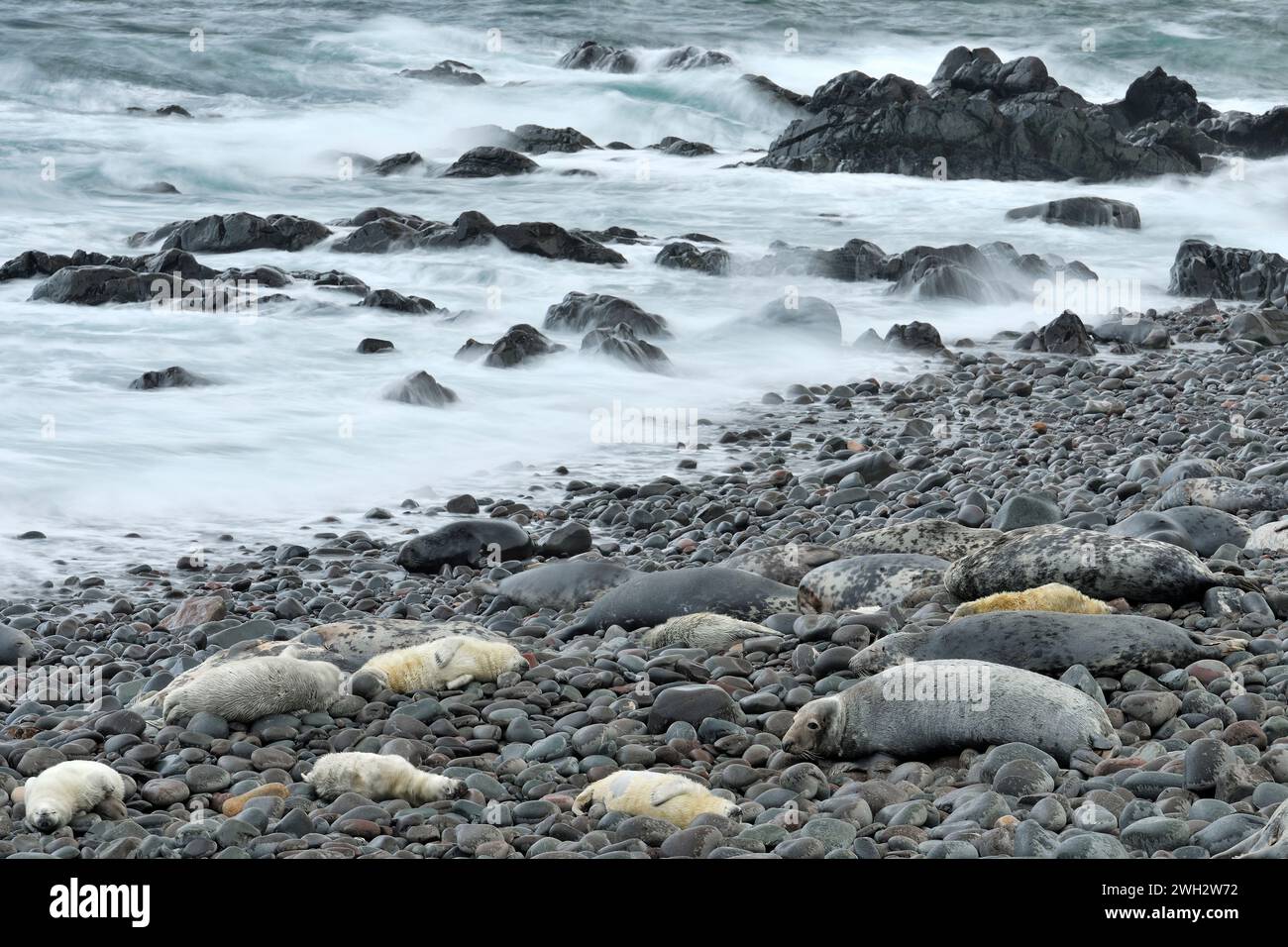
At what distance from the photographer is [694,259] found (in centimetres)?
1467

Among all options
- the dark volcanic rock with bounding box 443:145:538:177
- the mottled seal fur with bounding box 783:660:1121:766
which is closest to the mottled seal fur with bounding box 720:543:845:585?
the mottled seal fur with bounding box 783:660:1121:766

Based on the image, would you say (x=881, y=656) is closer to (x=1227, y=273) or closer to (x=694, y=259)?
(x=694, y=259)

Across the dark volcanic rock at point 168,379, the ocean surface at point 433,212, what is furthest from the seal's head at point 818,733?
the dark volcanic rock at point 168,379

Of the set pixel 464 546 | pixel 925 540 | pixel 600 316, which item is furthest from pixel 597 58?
pixel 925 540

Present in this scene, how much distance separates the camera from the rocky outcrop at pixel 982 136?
20734 millimetres

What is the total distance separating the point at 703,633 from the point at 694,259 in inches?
409

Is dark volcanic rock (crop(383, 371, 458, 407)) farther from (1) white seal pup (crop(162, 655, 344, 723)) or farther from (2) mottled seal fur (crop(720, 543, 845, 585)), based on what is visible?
(1) white seal pup (crop(162, 655, 344, 723))

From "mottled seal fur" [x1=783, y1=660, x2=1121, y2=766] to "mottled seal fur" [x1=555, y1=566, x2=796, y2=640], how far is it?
4.15 ft

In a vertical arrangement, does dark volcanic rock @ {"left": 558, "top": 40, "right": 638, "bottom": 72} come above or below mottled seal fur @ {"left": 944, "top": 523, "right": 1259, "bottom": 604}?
above

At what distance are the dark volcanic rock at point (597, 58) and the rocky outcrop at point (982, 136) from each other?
26.0 feet

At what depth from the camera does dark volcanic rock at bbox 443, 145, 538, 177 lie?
2056cm

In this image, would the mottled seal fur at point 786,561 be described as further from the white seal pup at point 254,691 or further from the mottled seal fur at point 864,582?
the white seal pup at point 254,691

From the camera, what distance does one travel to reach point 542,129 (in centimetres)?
2292

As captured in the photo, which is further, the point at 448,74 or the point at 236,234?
the point at 448,74
